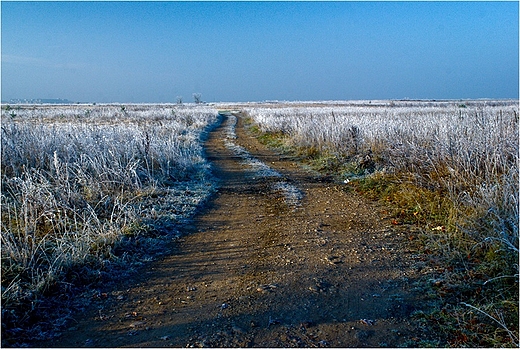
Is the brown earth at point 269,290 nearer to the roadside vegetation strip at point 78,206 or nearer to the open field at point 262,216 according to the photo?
the open field at point 262,216

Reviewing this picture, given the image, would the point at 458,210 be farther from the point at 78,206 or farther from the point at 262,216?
the point at 78,206

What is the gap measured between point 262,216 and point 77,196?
3038mm

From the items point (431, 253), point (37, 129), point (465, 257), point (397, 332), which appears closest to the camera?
point (397, 332)

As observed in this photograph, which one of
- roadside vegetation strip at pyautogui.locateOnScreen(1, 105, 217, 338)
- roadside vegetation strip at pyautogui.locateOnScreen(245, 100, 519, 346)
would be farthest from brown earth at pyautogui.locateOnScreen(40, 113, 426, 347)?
roadside vegetation strip at pyautogui.locateOnScreen(1, 105, 217, 338)

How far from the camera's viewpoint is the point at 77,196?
5836 millimetres

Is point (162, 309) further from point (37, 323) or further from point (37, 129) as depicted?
point (37, 129)

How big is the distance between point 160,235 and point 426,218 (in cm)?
400

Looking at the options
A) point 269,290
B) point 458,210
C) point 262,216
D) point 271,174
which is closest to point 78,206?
point 262,216

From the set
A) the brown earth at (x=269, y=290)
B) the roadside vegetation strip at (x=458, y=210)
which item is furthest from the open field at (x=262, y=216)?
the brown earth at (x=269, y=290)

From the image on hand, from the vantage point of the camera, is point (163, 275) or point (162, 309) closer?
point (162, 309)

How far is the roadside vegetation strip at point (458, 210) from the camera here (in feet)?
10.2

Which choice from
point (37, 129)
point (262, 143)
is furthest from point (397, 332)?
point (262, 143)

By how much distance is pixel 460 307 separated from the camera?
3.21 metres

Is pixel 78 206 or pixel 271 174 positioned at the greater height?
pixel 78 206
